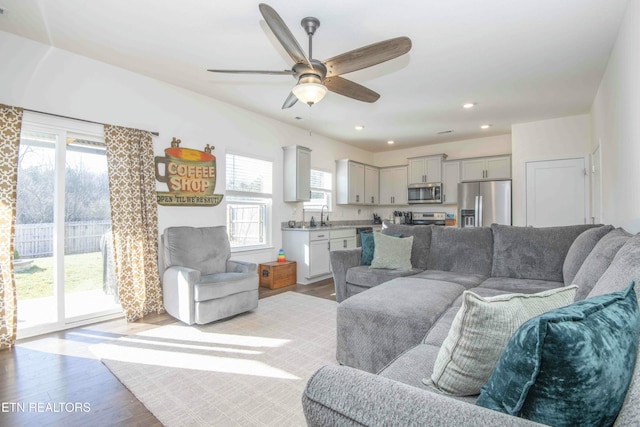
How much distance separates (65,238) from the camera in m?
3.12

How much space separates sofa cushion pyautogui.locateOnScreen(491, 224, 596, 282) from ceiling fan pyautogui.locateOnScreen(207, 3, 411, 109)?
2.10 meters

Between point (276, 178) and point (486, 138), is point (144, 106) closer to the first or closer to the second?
point (276, 178)

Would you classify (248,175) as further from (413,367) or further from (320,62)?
(413,367)

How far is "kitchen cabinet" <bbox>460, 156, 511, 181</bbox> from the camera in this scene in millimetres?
5820

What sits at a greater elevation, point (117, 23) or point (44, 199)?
point (117, 23)

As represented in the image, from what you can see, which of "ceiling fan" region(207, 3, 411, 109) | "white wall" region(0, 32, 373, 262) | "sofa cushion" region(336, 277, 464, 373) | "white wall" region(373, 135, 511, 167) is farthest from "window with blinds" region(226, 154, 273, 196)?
"white wall" region(373, 135, 511, 167)

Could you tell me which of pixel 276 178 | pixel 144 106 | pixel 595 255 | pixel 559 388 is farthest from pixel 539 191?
pixel 144 106

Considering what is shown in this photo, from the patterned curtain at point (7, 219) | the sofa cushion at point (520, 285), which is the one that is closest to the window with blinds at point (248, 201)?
the patterned curtain at point (7, 219)

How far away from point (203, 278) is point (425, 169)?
510cm

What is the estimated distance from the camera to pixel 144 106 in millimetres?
3621

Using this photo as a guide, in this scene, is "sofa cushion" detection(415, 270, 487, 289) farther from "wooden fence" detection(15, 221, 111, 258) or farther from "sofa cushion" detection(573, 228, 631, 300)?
"wooden fence" detection(15, 221, 111, 258)

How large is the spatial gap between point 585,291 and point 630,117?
165 cm

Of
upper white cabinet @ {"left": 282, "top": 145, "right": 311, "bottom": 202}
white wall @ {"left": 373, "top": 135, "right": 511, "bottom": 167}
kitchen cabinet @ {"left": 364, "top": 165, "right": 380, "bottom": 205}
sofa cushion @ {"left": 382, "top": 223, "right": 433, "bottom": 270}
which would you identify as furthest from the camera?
kitchen cabinet @ {"left": 364, "top": 165, "right": 380, "bottom": 205}

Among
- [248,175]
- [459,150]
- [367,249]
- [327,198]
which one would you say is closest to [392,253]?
[367,249]
